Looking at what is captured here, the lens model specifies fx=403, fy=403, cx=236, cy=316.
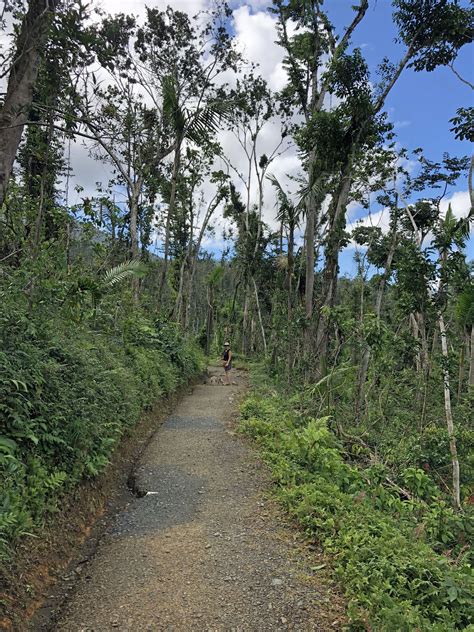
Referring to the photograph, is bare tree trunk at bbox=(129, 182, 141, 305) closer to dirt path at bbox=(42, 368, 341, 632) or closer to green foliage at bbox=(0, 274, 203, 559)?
green foliage at bbox=(0, 274, 203, 559)

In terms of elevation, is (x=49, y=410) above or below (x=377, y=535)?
above

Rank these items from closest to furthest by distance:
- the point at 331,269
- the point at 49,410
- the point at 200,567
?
the point at 200,567 < the point at 49,410 < the point at 331,269

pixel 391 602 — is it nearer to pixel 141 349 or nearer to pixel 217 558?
pixel 217 558

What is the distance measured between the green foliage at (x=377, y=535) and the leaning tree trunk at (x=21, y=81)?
172 inches

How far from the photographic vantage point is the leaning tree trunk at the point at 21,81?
151 inches

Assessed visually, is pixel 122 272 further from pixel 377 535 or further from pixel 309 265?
pixel 377 535

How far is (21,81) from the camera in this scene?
3984 mm

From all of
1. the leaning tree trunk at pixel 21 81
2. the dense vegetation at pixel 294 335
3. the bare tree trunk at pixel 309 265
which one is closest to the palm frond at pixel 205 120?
A: the dense vegetation at pixel 294 335

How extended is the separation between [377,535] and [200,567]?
1523 mm

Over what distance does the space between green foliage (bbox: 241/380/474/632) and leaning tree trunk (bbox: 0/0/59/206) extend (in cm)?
436

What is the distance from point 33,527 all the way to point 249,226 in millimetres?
22002

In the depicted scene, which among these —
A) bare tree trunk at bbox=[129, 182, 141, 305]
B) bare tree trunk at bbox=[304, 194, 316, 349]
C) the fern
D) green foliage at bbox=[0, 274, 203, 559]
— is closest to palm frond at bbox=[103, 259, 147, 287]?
the fern

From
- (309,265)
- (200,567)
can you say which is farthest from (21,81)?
(309,265)

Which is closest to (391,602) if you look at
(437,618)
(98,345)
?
(437,618)
